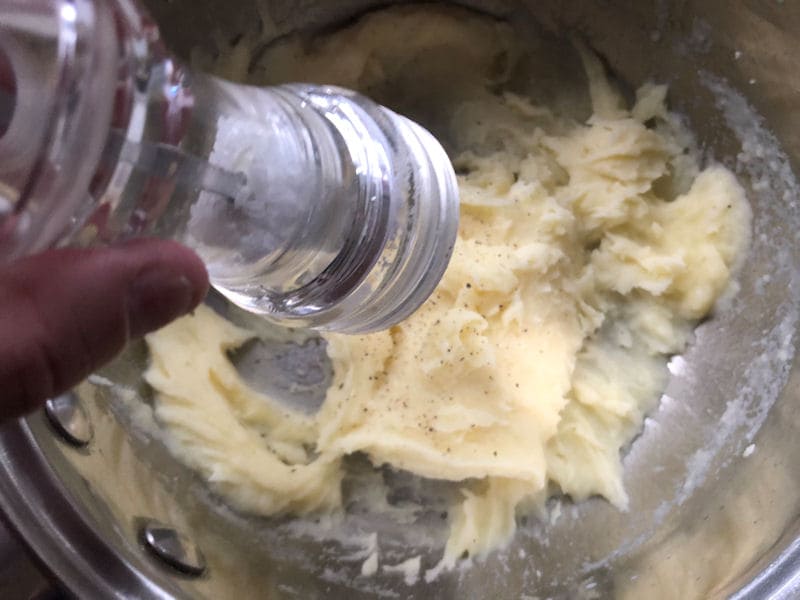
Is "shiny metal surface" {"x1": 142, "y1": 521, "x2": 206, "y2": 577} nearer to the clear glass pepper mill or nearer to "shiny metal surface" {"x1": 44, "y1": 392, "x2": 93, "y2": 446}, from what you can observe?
"shiny metal surface" {"x1": 44, "y1": 392, "x2": 93, "y2": 446}

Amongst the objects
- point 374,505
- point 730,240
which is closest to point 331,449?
point 374,505

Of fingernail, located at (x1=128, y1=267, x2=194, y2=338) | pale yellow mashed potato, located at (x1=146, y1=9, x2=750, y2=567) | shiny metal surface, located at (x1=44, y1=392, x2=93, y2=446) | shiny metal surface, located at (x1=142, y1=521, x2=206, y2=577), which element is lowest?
shiny metal surface, located at (x1=142, y1=521, x2=206, y2=577)

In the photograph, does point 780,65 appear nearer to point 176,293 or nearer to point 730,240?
point 730,240

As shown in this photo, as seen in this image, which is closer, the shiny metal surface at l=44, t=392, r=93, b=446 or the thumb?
the thumb

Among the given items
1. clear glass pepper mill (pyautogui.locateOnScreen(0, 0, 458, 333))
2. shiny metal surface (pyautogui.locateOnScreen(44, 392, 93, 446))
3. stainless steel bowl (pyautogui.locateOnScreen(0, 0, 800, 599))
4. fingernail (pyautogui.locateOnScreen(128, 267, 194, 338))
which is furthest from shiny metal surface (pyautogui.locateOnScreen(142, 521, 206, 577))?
fingernail (pyautogui.locateOnScreen(128, 267, 194, 338))

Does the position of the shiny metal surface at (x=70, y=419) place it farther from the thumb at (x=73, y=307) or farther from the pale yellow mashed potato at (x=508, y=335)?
the thumb at (x=73, y=307)

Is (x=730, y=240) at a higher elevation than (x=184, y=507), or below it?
higher

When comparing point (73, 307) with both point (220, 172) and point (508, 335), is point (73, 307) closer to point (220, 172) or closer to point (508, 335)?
point (220, 172)

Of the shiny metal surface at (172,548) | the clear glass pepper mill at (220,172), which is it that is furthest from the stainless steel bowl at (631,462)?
the clear glass pepper mill at (220,172)
